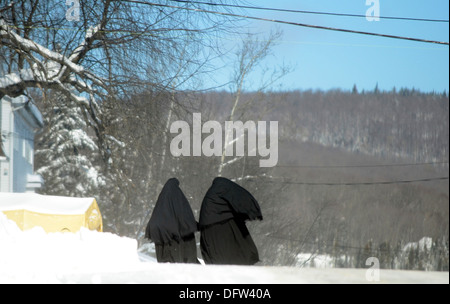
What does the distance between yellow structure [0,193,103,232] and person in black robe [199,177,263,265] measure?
6819 millimetres

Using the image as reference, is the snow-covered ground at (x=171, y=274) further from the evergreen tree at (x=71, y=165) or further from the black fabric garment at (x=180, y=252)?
the evergreen tree at (x=71, y=165)

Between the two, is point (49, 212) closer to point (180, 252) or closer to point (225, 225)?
point (180, 252)

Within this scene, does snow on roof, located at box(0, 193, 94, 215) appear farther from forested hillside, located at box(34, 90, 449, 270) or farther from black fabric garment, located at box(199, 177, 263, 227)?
black fabric garment, located at box(199, 177, 263, 227)

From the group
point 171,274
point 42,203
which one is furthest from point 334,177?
point 171,274

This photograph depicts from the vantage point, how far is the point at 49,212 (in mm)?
15039

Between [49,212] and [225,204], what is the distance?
8.22 m

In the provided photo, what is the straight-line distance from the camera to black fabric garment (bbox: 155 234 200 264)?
803 cm

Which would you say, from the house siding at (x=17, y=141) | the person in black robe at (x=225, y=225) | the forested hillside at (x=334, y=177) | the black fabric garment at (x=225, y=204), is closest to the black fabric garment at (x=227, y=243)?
the person in black robe at (x=225, y=225)

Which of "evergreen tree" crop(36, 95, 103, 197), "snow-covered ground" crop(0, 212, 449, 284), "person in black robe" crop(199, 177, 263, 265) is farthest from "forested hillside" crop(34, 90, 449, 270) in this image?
"snow-covered ground" crop(0, 212, 449, 284)

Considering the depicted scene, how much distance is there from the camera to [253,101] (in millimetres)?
29938

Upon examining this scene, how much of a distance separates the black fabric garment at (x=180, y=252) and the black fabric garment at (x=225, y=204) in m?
0.30
